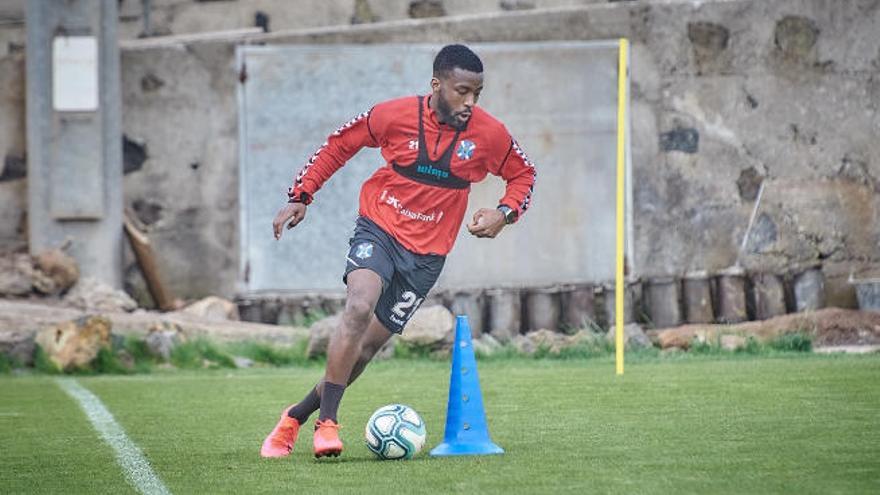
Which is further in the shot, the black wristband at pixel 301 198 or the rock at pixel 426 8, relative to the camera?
the rock at pixel 426 8

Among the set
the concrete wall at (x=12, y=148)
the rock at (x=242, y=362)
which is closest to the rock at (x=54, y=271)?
the concrete wall at (x=12, y=148)

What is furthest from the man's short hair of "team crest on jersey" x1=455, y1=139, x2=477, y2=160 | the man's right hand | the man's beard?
the man's right hand

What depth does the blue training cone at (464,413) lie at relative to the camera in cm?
897

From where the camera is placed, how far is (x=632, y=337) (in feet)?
56.9

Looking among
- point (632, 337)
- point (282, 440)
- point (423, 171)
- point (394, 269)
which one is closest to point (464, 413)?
point (394, 269)

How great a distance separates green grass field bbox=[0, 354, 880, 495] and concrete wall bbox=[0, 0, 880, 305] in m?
3.22

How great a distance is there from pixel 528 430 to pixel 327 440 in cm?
173

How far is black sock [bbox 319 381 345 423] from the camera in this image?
8820 mm

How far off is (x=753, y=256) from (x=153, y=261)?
6.21m

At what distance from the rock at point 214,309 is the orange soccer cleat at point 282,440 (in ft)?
30.1

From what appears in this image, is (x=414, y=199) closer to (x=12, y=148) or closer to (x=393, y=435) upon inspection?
(x=393, y=435)

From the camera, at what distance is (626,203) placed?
1906 centimetres

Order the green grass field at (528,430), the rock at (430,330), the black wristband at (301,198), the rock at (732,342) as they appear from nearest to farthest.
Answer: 1. the green grass field at (528,430)
2. the black wristband at (301,198)
3. the rock at (430,330)
4. the rock at (732,342)

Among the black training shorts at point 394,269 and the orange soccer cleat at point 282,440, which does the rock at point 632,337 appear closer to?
the black training shorts at point 394,269
